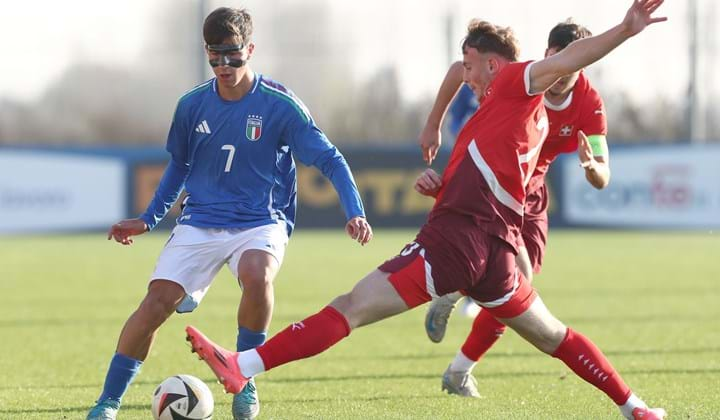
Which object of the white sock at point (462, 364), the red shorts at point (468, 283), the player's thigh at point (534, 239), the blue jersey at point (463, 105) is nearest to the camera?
the red shorts at point (468, 283)

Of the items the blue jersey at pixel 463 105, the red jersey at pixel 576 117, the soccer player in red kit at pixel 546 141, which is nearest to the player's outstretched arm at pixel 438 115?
the soccer player in red kit at pixel 546 141

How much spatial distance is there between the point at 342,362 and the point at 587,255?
11.1m

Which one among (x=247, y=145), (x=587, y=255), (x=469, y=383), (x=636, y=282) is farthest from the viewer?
(x=587, y=255)

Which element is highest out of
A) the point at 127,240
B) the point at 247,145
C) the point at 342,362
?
the point at 247,145

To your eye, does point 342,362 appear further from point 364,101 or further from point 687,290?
point 364,101

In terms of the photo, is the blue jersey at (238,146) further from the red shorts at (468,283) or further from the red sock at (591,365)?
the red sock at (591,365)

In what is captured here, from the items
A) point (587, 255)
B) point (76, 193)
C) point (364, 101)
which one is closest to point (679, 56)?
point (364, 101)

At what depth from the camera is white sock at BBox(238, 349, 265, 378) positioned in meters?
5.28

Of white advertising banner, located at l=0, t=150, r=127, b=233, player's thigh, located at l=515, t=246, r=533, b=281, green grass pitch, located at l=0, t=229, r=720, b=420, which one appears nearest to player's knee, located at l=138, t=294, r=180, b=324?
green grass pitch, located at l=0, t=229, r=720, b=420

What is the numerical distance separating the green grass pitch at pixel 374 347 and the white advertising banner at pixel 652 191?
18.0 ft

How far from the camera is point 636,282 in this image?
48.4 ft

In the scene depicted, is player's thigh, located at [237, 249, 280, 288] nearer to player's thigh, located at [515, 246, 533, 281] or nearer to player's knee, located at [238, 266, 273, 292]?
player's knee, located at [238, 266, 273, 292]

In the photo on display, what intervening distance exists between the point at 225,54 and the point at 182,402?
5.35 feet

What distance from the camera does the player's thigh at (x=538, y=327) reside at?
559 cm
